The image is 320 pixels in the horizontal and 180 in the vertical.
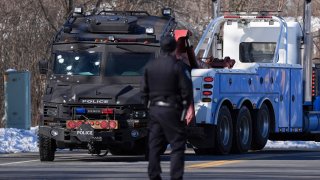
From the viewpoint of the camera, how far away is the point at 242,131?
2414 centimetres

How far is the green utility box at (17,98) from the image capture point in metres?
30.4

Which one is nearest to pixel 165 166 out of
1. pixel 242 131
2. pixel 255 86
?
pixel 242 131

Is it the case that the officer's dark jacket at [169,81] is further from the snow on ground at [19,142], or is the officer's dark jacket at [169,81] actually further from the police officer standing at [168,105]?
the snow on ground at [19,142]

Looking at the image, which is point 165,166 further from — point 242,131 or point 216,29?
point 216,29

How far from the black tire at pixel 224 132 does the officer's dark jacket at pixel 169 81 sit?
9099 millimetres

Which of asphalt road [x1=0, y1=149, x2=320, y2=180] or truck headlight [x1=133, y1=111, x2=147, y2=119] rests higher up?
truck headlight [x1=133, y1=111, x2=147, y2=119]

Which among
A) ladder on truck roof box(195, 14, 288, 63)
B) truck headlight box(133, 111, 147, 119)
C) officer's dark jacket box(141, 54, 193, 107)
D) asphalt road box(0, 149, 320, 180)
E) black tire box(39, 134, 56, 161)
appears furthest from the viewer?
ladder on truck roof box(195, 14, 288, 63)

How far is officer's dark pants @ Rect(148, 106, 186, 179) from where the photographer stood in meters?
13.6

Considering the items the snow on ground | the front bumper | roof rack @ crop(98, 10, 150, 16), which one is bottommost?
the snow on ground

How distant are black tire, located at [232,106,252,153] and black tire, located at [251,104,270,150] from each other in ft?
1.13

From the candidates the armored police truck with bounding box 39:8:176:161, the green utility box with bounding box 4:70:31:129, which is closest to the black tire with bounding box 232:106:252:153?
the armored police truck with bounding box 39:8:176:161

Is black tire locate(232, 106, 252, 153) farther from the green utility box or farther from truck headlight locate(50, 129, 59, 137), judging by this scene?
the green utility box

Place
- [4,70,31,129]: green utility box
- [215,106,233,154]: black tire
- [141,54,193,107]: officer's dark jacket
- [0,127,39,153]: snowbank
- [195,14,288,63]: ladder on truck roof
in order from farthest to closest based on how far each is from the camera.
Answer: [4,70,31,129]: green utility box
[195,14,288,63]: ladder on truck roof
[0,127,39,153]: snowbank
[215,106,233,154]: black tire
[141,54,193,107]: officer's dark jacket

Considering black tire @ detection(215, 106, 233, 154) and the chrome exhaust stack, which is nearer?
black tire @ detection(215, 106, 233, 154)
